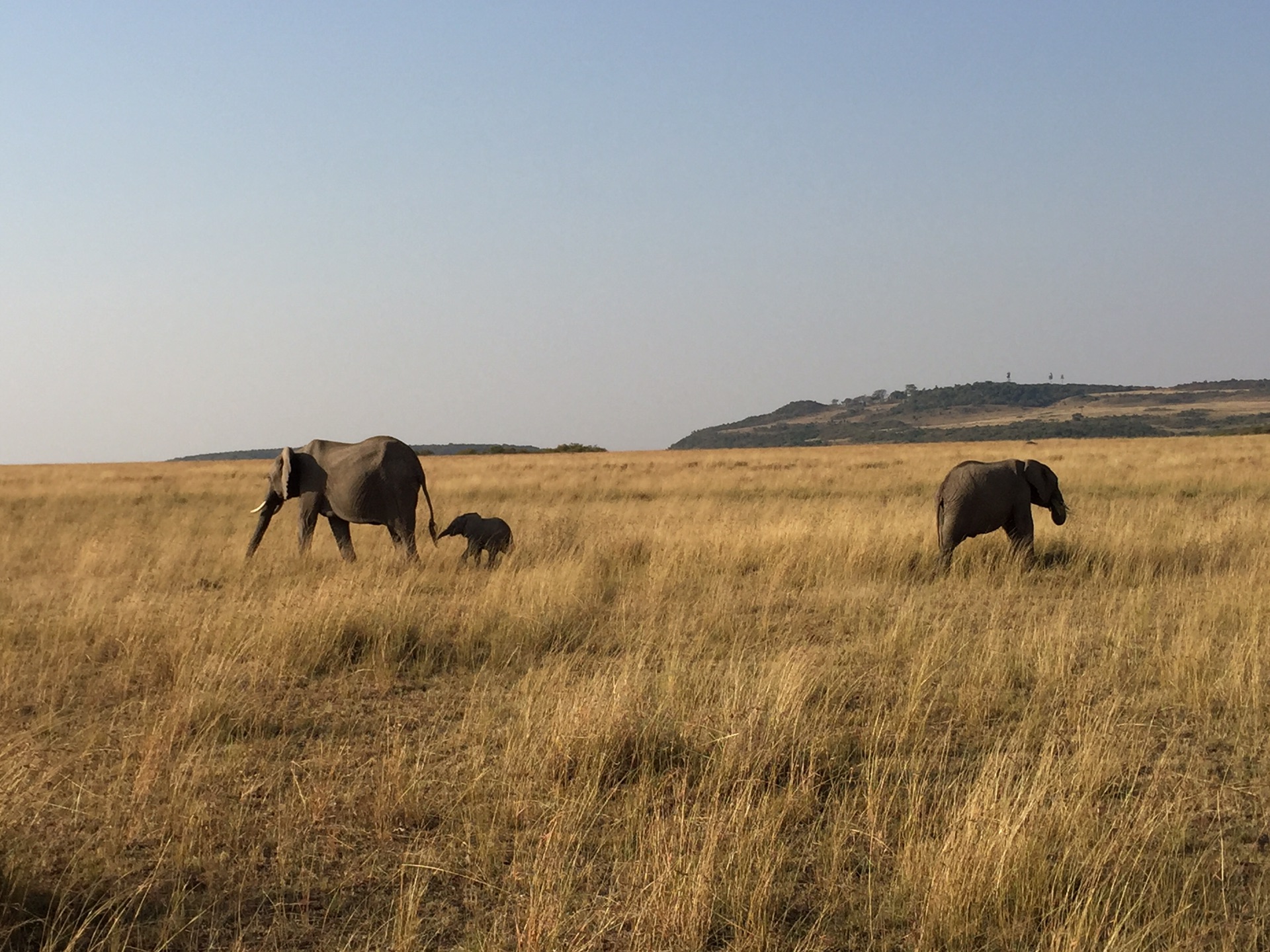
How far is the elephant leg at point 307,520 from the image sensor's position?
502 inches

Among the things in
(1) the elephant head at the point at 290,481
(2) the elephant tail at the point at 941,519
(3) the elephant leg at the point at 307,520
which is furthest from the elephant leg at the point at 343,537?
(2) the elephant tail at the point at 941,519

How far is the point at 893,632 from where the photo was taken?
739 centimetres

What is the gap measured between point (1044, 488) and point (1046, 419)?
14906 centimetres

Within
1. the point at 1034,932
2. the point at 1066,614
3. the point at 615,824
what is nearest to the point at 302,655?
the point at 615,824

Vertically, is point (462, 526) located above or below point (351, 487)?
below

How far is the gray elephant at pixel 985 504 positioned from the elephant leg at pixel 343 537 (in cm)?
715

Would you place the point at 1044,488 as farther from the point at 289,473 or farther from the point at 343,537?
the point at 289,473

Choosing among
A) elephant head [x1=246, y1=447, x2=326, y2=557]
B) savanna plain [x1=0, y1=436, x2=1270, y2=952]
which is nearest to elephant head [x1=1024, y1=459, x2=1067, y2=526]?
savanna plain [x1=0, y1=436, x2=1270, y2=952]

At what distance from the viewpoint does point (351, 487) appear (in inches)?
489

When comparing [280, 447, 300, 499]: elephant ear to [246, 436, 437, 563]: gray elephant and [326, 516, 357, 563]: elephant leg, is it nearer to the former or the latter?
[246, 436, 437, 563]: gray elephant

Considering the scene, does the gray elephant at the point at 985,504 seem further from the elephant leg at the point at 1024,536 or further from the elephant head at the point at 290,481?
the elephant head at the point at 290,481

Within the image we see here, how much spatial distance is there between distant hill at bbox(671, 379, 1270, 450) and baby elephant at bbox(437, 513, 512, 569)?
9816cm

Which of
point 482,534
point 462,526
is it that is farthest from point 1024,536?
point 462,526

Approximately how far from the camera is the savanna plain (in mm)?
3469
